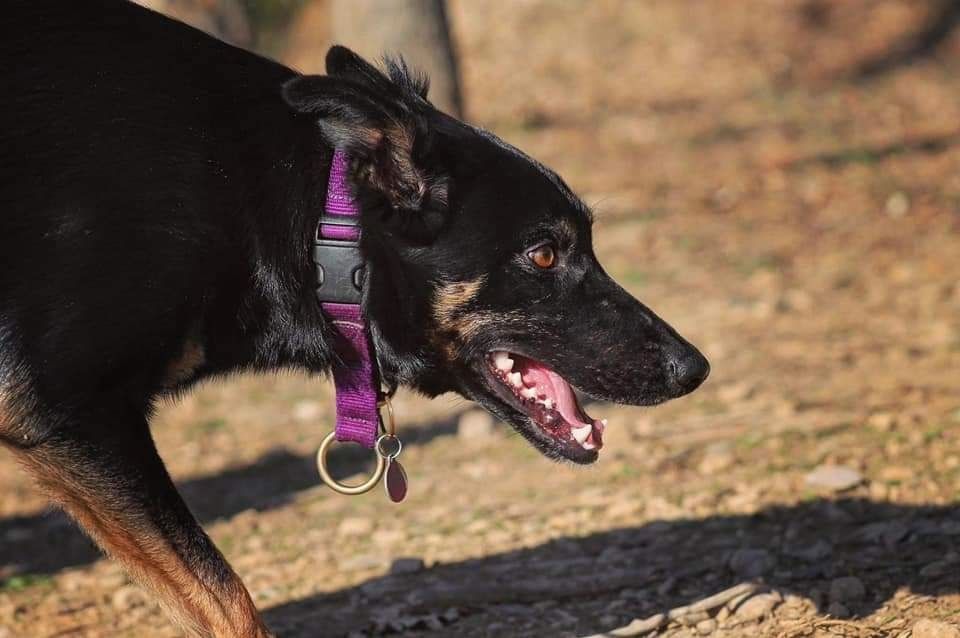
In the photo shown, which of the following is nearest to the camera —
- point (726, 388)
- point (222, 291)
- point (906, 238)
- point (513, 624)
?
point (222, 291)

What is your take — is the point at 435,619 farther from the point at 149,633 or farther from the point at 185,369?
the point at 185,369

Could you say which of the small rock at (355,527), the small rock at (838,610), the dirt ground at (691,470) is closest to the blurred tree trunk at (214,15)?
the dirt ground at (691,470)

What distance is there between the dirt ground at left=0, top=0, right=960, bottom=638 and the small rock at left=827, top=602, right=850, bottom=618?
2cm

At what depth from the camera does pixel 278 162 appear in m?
3.89

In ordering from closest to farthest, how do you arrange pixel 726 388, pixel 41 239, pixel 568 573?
pixel 41 239 < pixel 568 573 < pixel 726 388

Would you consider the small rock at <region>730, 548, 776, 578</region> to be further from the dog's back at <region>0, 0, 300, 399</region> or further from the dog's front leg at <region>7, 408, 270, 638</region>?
the dog's back at <region>0, 0, 300, 399</region>

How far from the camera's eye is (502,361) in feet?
13.8

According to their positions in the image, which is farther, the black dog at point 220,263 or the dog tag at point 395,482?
the dog tag at point 395,482

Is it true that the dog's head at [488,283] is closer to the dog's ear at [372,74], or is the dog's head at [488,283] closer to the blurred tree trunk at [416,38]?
the dog's ear at [372,74]

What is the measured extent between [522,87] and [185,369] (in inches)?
434

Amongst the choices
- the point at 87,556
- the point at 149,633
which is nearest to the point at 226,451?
the point at 87,556

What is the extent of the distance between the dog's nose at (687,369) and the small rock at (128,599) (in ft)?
7.68

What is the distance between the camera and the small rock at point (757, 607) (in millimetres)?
4133

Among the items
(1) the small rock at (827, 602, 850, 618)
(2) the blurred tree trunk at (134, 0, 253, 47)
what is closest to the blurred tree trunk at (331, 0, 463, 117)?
(2) the blurred tree trunk at (134, 0, 253, 47)
